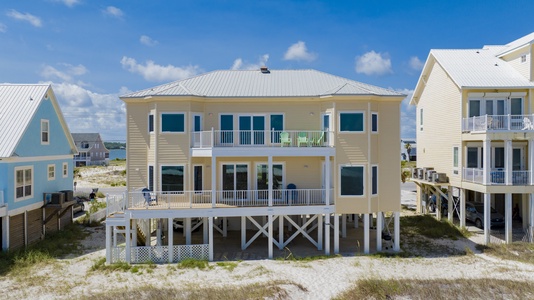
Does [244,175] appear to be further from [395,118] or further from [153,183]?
[395,118]

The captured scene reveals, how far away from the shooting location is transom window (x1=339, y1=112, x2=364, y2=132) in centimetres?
1916

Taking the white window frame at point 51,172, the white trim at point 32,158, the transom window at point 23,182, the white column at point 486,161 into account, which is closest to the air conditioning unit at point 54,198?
the white window frame at point 51,172

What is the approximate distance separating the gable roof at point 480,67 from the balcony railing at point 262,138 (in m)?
9.80

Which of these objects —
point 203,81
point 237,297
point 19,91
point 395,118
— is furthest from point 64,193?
point 395,118

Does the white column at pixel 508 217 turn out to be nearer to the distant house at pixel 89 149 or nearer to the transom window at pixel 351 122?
the transom window at pixel 351 122

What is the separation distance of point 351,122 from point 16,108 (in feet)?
61.6

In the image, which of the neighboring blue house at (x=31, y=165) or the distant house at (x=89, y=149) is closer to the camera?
the neighboring blue house at (x=31, y=165)

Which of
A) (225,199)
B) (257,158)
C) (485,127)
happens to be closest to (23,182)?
(225,199)

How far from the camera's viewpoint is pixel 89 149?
86875 millimetres

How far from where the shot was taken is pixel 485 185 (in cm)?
2075

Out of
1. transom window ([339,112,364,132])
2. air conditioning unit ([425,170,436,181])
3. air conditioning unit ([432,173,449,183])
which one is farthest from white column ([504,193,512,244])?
transom window ([339,112,364,132])

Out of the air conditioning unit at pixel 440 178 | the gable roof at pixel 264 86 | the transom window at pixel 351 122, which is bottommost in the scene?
the air conditioning unit at pixel 440 178

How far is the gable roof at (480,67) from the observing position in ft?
73.3

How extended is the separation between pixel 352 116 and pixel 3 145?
17951 mm
